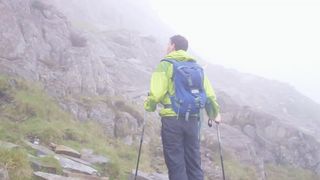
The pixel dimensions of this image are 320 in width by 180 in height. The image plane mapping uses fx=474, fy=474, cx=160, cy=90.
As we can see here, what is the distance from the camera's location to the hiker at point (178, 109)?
8.71 meters

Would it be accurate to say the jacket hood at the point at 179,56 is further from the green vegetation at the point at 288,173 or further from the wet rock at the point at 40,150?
the green vegetation at the point at 288,173

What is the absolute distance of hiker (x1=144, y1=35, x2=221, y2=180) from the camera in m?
8.71

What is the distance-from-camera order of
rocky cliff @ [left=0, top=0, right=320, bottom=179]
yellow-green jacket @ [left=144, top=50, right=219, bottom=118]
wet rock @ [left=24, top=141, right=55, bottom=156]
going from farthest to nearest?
rocky cliff @ [left=0, top=0, right=320, bottom=179], wet rock @ [left=24, top=141, right=55, bottom=156], yellow-green jacket @ [left=144, top=50, right=219, bottom=118]

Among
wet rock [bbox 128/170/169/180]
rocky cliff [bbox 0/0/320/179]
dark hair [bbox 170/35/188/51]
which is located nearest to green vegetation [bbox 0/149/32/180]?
wet rock [bbox 128/170/169/180]

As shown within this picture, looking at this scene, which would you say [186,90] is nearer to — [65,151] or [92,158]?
[65,151]

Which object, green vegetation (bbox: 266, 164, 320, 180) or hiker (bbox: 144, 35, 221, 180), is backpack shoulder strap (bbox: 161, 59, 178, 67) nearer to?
hiker (bbox: 144, 35, 221, 180)

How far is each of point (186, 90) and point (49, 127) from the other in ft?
25.5

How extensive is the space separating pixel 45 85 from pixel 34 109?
335cm

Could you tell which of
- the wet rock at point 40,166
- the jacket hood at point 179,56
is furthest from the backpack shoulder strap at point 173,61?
the wet rock at point 40,166

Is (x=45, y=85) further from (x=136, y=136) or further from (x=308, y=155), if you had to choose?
(x=308, y=155)

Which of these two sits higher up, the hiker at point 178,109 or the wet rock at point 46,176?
the hiker at point 178,109

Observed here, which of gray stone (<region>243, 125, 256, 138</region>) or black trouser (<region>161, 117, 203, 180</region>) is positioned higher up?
black trouser (<region>161, 117, 203, 180</region>)

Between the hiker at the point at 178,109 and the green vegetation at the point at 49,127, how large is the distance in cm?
488

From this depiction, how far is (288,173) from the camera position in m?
27.8
